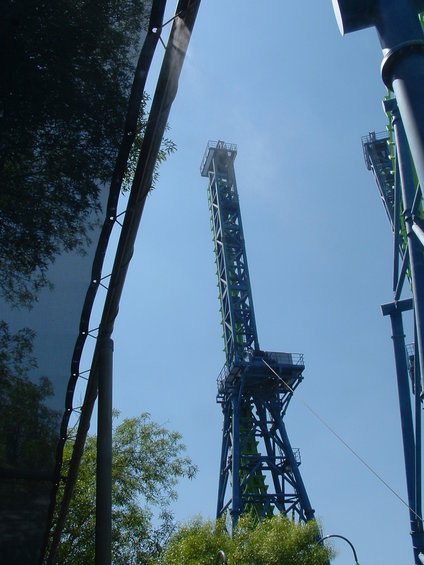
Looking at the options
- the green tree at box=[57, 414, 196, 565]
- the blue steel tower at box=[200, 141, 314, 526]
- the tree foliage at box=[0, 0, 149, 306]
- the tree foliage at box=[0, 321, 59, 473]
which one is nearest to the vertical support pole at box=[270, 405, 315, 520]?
the blue steel tower at box=[200, 141, 314, 526]

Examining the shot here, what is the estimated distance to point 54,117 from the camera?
3955mm

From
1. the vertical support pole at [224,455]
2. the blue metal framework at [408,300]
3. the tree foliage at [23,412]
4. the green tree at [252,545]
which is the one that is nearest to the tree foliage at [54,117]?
the tree foliage at [23,412]

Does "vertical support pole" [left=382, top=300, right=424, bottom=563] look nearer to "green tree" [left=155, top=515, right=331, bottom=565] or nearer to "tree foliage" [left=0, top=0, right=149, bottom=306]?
"tree foliage" [left=0, top=0, right=149, bottom=306]

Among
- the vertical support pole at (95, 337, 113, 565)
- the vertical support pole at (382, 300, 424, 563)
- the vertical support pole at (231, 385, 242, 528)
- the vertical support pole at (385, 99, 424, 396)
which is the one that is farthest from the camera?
the vertical support pole at (231, 385, 242, 528)

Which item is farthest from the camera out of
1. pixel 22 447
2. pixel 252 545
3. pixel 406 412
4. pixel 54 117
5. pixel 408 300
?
pixel 252 545

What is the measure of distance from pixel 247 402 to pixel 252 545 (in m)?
12.8

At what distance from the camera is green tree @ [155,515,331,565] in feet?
56.6

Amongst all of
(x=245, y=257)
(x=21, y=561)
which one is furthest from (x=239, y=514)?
(x=21, y=561)

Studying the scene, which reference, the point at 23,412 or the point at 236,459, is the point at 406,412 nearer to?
the point at 23,412

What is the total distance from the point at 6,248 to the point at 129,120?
51.4 inches

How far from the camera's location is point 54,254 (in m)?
4.54

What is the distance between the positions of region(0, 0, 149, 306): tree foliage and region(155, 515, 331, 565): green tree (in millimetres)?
14115

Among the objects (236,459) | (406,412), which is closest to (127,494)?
(406,412)

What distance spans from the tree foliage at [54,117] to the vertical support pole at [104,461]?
90 cm
